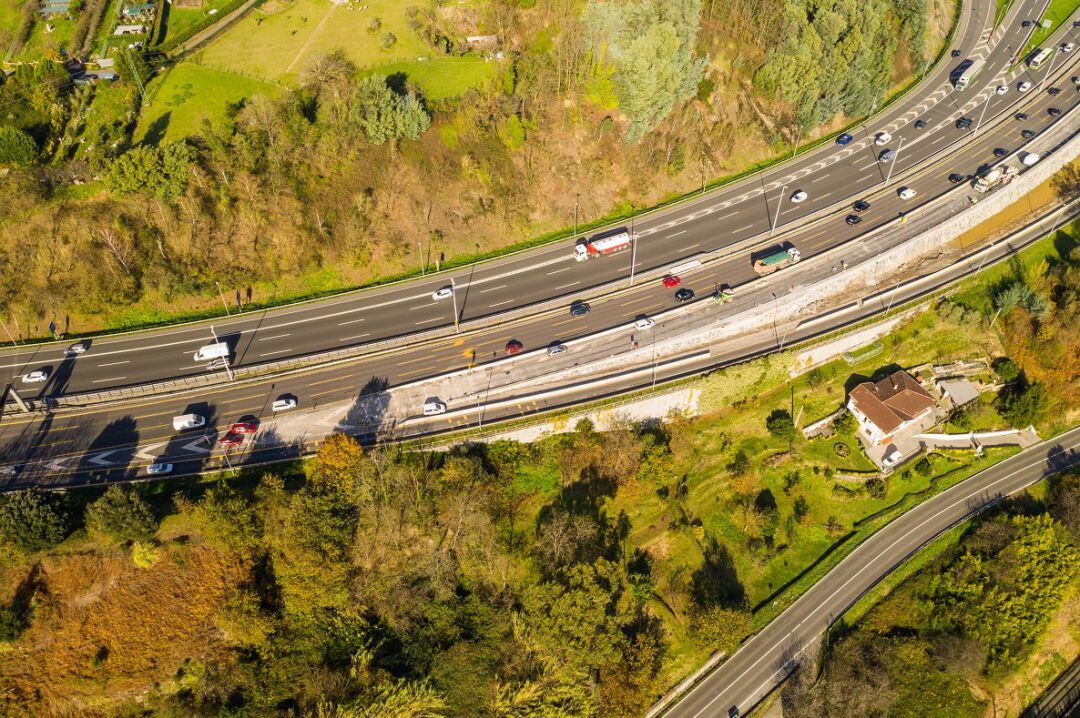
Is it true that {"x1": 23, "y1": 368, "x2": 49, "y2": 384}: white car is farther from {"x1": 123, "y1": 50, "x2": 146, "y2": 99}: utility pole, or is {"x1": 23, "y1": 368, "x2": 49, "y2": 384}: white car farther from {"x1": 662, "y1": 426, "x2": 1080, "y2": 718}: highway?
{"x1": 662, "y1": 426, "x2": 1080, "y2": 718}: highway

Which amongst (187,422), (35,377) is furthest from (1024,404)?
(35,377)

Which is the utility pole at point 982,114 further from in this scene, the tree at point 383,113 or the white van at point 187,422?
the white van at point 187,422

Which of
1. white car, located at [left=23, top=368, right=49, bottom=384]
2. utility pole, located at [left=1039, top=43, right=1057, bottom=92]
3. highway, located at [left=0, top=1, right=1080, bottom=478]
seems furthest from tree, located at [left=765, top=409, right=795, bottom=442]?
utility pole, located at [left=1039, top=43, right=1057, bottom=92]

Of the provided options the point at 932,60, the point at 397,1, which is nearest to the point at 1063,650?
the point at 932,60

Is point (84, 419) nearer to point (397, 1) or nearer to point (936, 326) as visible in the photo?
point (397, 1)

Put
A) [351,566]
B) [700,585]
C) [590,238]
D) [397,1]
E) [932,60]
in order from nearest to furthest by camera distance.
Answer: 1. [351,566]
2. [700,585]
3. [590,238]
4. [397,1]
5. [932,60]
